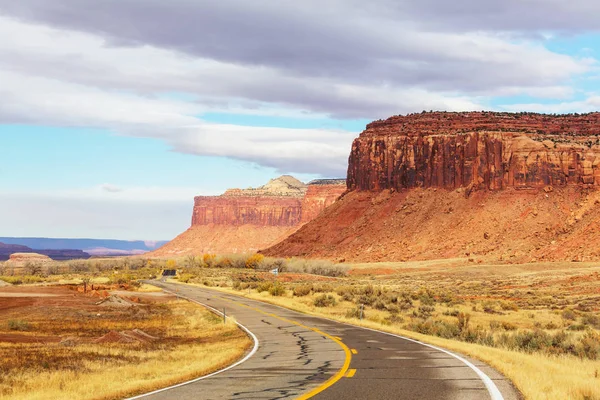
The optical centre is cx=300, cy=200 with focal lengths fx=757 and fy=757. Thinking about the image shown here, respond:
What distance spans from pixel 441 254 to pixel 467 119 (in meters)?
29.5

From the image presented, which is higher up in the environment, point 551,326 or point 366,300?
point 366,300

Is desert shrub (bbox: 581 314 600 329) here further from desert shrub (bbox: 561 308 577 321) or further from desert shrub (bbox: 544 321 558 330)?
desert shrub (bbox: 561 308 577 321)

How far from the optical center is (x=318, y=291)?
5184 centimetres

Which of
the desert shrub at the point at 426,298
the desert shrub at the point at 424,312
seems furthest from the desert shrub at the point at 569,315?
the desert shrub at the point at 426,298

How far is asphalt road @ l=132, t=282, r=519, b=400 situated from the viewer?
12.3 m

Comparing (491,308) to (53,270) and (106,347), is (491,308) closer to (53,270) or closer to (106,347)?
(106,347)

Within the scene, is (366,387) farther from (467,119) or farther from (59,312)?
(467,119)

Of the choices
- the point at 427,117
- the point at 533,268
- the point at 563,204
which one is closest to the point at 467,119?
the point at 427,117

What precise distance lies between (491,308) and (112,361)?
25831mm

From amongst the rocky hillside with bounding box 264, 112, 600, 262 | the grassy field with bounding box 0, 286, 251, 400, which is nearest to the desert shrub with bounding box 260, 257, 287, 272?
the rocky hillside with bounding box 264, 112, 600, 262

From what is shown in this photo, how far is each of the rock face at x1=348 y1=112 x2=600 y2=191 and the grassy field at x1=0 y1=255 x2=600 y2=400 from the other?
21.7 meters

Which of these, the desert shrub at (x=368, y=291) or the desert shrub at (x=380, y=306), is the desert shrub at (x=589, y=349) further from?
the desert shrub at (x=368, y=291)

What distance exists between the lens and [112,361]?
63.9 feet

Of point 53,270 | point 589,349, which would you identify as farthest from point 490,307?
point 53,270
